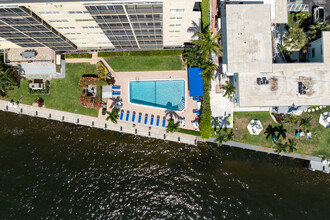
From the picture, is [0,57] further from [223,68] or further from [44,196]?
[223,68]

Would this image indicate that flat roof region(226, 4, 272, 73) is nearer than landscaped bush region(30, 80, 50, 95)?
Yes

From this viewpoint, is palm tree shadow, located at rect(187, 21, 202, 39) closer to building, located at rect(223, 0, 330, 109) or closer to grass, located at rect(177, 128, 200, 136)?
building, located at rect(223, 0, 330, 109)

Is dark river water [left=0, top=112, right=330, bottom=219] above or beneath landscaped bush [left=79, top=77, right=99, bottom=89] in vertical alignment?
beneath

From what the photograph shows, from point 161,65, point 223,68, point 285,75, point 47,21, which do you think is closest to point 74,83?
point 47,21

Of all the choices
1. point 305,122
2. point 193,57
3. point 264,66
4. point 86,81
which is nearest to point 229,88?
point 264,66

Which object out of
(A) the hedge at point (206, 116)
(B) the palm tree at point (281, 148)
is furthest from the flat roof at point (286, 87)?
(B) the palm tree at point (281, 148)

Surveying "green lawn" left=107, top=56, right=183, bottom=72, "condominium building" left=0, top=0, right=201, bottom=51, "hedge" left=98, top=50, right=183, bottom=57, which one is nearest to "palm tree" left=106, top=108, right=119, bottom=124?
"green lawn" left=107, top=56, right=183, bottom=72
